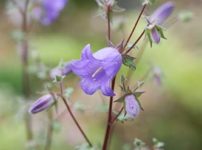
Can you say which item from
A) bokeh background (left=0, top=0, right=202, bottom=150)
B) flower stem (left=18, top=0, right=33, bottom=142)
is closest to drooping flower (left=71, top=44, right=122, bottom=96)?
bokeh background (left=0, top=0, right=202, bottom=150)

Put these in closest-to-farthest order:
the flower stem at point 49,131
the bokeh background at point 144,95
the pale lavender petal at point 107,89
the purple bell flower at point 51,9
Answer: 1. the pale lavender petal at point 107,89
2. the flower stem at point 49,131
3. the purple bell flower at point 51,9
4. the bokeh background at point 144,95

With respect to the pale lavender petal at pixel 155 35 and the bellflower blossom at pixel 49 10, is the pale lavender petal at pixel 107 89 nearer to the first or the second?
the pale lavender petal at pixel 155 35

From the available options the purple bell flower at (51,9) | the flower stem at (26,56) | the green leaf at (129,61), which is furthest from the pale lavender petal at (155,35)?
the purple bell flower at (51,9)

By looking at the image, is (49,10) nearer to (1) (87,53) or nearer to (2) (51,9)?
(2) (51,9)

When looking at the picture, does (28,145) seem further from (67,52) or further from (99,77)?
(67,52)

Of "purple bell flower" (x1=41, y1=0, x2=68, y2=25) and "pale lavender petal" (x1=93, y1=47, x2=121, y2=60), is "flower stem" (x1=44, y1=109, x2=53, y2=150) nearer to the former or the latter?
"purple bell flower" (x1=41, y1=0, x2=68, y2=25)
